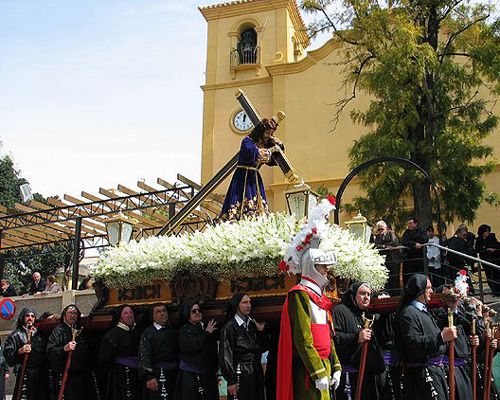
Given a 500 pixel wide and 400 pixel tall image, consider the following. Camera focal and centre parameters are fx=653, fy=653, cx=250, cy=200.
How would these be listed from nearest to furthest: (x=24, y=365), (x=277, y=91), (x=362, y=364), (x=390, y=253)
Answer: (x=362, y=364)
(x=24, y=365)
(x=390, y=253)
(x=277, y=91)

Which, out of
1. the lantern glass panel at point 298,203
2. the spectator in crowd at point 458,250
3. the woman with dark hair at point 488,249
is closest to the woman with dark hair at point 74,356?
the lantern glass panel at point 298,203

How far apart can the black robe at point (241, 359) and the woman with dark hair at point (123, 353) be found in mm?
1301

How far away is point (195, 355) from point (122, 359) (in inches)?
40.1

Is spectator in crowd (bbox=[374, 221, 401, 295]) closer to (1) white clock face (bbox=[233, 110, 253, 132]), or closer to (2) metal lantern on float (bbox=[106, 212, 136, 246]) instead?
(2) metal lantern on float (bbox=[106, 212, 136, 246])

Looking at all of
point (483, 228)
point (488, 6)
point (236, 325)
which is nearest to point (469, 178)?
point (483, 228)

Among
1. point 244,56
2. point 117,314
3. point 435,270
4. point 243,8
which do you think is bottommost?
→ point 117,314

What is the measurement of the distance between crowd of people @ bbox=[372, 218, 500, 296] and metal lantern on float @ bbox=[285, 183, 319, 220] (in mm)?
2915

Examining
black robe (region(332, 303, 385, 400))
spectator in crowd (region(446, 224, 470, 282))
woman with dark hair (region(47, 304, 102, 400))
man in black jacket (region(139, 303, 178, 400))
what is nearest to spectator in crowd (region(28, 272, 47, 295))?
woman with dark hair (region(47, 304, 102, 400))

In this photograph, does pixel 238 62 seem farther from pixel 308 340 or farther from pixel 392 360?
pixel 308 340

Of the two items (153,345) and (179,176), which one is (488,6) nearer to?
(179,176)

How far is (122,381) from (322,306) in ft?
10.1

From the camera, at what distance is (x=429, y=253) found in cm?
1173

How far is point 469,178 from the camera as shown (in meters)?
14.5

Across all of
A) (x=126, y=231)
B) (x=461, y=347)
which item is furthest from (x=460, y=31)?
(x=461, y=347)
